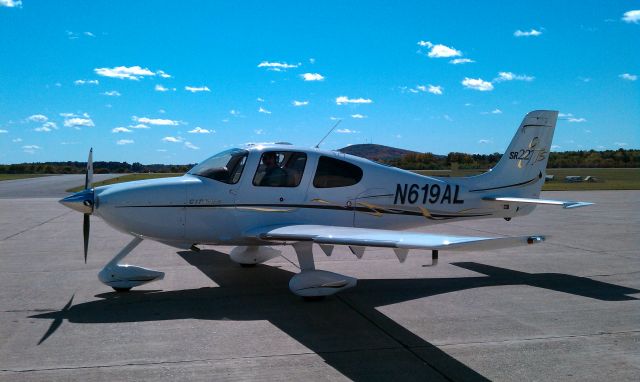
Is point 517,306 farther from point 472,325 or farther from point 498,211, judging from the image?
point 498,211

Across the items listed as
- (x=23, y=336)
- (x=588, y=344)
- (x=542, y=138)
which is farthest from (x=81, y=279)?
(x=542, y=138)

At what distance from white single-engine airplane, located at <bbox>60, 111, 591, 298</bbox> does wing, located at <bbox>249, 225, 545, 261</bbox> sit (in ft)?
0.06

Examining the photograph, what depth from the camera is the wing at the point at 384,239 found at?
5.27m

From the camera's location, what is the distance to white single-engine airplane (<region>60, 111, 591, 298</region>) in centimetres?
Result: 711

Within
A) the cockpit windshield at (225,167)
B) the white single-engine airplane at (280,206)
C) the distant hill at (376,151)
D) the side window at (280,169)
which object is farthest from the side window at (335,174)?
the distant hill at (376,151)

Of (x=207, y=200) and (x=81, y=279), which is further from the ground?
(x=207, y=200)

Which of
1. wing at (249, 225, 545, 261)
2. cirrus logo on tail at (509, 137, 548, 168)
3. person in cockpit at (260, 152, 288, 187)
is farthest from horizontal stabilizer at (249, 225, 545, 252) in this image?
cirrus logo on tail at (509, 137, 548, 168)

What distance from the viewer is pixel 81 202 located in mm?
6961

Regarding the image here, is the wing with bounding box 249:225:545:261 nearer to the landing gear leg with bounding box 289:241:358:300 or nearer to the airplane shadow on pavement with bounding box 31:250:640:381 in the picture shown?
the landing gear leg with bounding box 289:241:358:300

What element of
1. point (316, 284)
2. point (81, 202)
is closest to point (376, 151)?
point (316, 284)

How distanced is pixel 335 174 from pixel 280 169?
0.90 metres

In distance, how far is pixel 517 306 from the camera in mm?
6957

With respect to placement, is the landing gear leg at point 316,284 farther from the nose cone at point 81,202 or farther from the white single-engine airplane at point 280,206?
the nose cone at point 81,202

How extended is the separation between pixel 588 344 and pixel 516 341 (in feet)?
2.40
